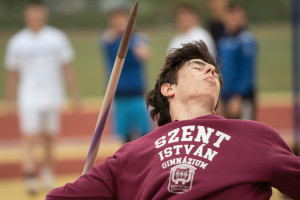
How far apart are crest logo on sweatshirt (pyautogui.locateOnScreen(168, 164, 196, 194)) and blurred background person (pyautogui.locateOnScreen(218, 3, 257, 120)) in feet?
15.4

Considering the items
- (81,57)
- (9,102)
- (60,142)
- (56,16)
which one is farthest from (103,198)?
(56,16)

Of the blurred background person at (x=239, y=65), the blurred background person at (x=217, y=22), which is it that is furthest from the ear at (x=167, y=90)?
the blurred background person at (x=217, y=22)

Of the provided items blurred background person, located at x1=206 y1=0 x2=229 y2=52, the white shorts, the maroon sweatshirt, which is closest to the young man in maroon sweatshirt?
the maroon sweatshirt

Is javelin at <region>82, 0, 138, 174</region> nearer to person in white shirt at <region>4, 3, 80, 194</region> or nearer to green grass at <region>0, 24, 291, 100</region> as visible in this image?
person in white shirt at <region>4, 3, 80, 194</region>

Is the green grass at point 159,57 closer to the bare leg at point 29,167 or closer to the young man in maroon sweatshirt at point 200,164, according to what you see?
the bare leg at point 29,167

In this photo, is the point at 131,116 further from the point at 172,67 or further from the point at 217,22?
the point at 172,67

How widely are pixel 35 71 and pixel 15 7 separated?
1077 inches

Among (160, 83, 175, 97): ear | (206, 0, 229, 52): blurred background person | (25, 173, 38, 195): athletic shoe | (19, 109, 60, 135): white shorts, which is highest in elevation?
(206, 0, 229, 52): blurred background person

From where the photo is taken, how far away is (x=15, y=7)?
33531 millimetres

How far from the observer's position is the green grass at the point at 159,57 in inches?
830

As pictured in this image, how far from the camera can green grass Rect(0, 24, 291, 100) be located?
21.1 meters

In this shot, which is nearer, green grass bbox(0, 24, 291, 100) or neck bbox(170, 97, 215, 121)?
neck bbox(170, 97, 215, 121)

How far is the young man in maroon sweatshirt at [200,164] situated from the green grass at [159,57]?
14647mm

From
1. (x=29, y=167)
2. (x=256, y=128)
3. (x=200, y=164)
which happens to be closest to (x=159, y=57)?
(x=29, y=167)
